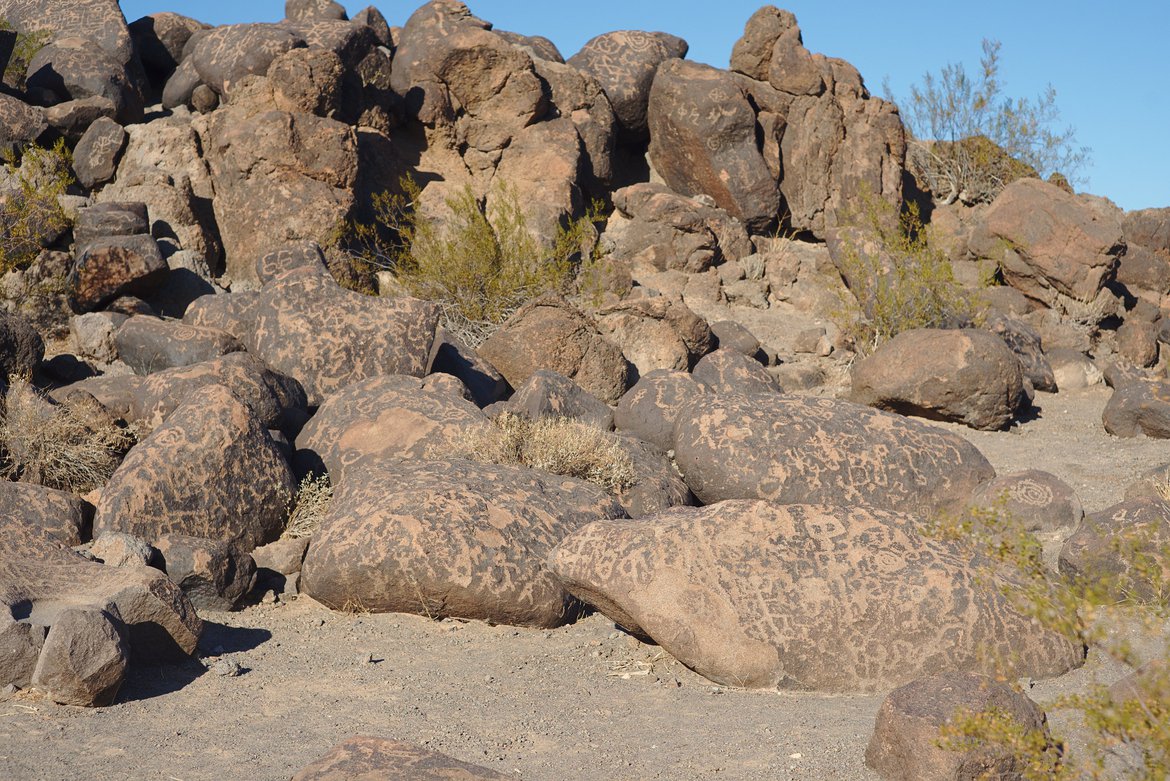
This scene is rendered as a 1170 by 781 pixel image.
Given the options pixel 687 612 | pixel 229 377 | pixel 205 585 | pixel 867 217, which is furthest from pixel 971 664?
pixel 867 217

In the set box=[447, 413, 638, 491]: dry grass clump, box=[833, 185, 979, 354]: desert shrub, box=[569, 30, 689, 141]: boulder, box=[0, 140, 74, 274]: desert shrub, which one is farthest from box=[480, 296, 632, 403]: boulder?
box=[569, 30, 689, 141]: boulder

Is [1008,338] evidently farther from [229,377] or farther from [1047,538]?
[229,377]

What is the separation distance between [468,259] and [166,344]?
4686 mm

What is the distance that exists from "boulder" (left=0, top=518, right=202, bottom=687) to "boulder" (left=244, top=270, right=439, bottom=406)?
12.9ft

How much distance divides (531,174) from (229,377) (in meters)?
9.07

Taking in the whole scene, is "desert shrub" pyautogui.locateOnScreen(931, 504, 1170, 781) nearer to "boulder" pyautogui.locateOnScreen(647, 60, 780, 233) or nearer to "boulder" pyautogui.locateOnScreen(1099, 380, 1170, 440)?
"boulder" pyautogui.locateOnScreen(1099, 380, 1170, 440)

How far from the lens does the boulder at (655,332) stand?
1265 centimetres

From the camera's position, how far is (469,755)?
176 inches

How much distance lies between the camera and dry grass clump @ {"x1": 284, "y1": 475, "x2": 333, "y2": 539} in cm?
741

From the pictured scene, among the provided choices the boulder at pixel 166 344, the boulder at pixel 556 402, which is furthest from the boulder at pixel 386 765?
the boulder at pixel 166 344

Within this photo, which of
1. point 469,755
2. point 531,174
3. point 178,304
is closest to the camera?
point 469,755

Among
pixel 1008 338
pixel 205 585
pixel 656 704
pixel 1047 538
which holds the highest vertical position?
pixel 1008 338

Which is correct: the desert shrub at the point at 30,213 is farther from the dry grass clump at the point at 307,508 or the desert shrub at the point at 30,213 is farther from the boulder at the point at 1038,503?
the boulder at the point at 1038,503

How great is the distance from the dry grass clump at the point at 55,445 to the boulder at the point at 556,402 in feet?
10.1
